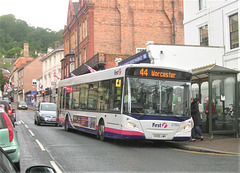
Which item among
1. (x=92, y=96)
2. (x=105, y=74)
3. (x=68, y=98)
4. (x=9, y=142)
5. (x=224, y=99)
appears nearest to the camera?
(x=9, y=142)

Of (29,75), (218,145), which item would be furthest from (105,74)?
(29,75)

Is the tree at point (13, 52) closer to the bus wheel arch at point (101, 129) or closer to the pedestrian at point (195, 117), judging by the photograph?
the bus wheel arch at point (101, 129)

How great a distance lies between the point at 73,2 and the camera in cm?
4903

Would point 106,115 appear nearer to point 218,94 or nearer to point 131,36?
point 218,94

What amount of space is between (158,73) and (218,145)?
341cm

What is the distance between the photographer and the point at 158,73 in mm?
13141

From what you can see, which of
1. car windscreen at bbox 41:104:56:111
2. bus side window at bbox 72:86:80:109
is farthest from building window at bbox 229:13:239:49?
car windscreen at bbox 41:104:56:111

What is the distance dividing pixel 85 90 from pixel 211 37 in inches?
345

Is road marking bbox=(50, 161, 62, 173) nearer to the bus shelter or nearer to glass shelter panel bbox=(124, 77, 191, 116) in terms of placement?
glass shelter panel bbox=(124, 77, 191, 116)

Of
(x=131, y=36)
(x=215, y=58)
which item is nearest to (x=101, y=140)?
(x=215, y=58)

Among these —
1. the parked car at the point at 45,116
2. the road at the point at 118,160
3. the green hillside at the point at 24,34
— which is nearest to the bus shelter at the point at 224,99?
the road at the point at 118,160

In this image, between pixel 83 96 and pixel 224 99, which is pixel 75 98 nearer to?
pixel 83 96

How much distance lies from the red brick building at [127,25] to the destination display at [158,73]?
69.8 feet

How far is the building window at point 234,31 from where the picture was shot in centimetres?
1859
